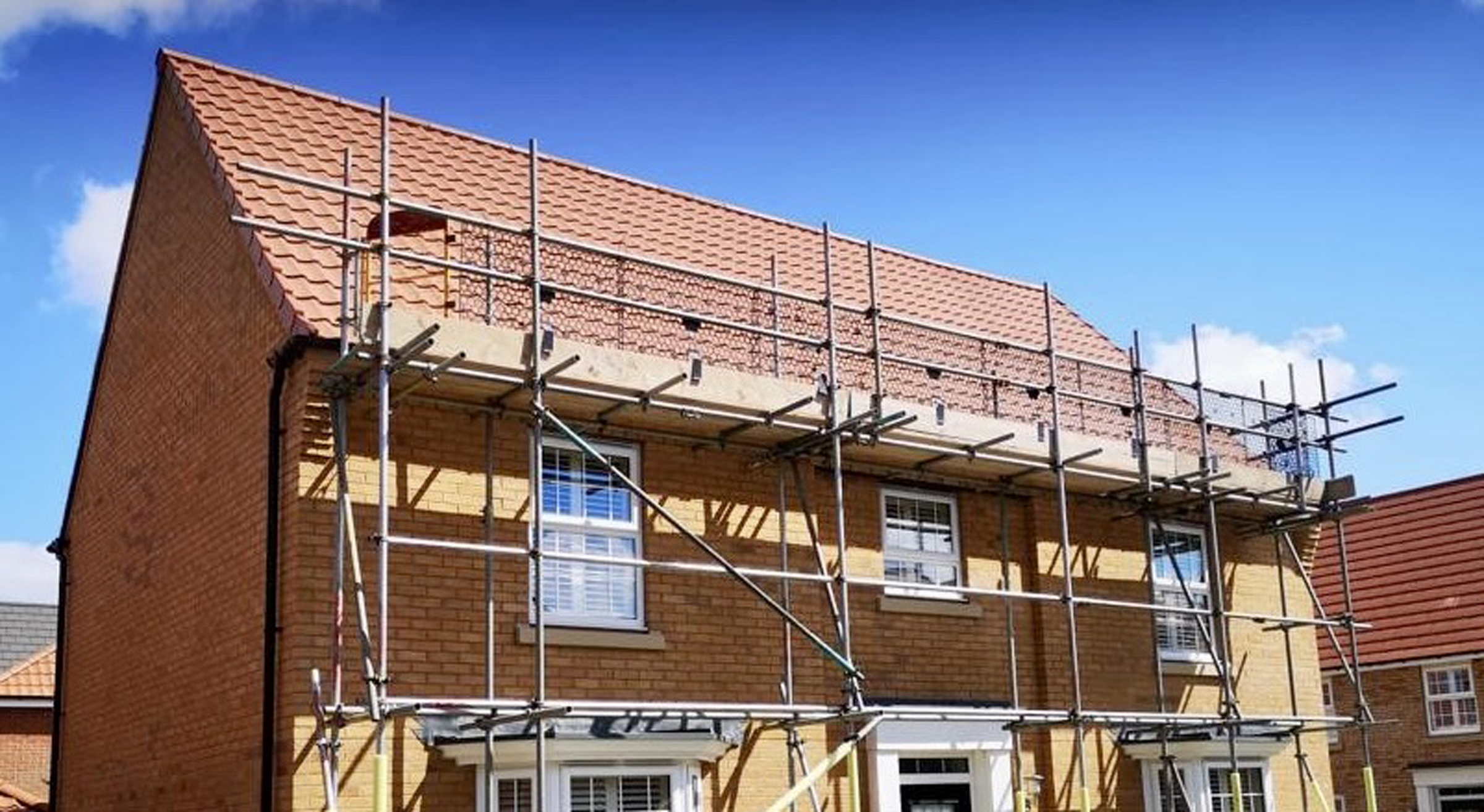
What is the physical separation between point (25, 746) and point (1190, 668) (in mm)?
22065

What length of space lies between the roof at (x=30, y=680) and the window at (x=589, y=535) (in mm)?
19707

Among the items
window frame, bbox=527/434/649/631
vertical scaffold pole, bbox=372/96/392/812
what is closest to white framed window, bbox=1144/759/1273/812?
window frame, bbox=527/434/649/631

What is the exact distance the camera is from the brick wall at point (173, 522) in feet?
42.8

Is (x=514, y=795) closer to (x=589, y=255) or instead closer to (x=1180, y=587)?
(x=589, y=255)

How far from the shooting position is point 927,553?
16.1 m

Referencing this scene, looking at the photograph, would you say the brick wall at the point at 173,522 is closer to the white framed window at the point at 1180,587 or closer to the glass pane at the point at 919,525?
the glass pane at the point at 919,525

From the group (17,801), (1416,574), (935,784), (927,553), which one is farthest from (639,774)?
(1416,574)

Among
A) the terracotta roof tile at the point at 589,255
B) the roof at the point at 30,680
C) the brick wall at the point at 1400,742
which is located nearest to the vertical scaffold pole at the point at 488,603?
the terracotta roof tile at the point at 589,255

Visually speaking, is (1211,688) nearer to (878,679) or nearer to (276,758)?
(878,679)

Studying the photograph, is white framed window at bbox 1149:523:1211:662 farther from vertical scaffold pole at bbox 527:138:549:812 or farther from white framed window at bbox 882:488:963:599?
vertical scaffold pole at bbox 527:138:549:812

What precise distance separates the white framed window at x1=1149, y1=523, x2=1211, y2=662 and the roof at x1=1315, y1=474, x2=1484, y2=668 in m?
11.0

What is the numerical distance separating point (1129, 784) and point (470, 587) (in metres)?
7.72

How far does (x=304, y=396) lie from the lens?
1238 centimetres

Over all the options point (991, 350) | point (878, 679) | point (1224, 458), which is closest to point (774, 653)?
point (878, 679)
